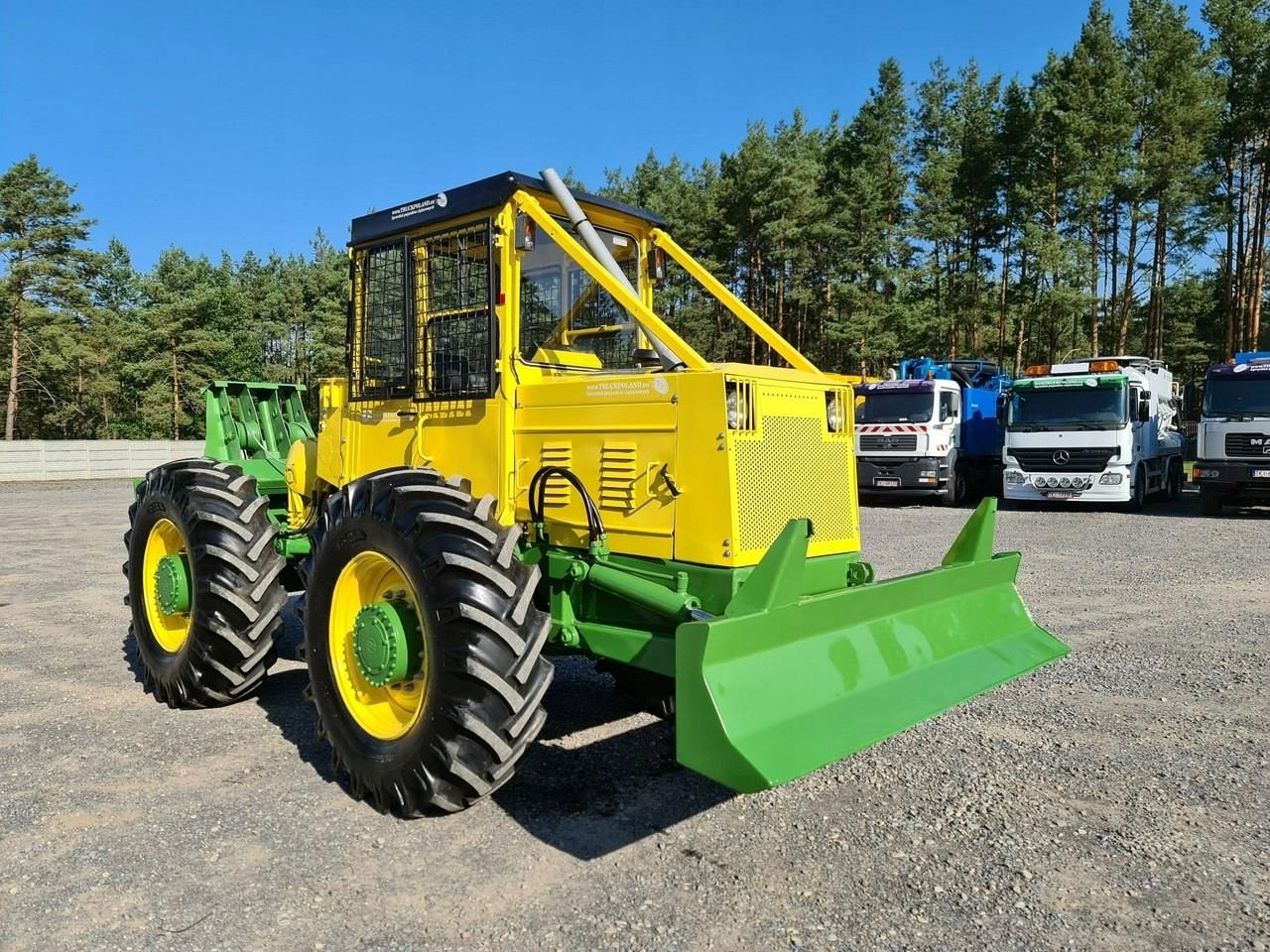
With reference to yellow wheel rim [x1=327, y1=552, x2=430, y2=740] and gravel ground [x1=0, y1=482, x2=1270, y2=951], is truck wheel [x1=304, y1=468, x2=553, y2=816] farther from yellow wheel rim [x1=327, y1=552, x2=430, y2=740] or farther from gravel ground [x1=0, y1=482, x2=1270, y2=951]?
gravel ground [x1=0, y1=482, x2=1270, y2=951]

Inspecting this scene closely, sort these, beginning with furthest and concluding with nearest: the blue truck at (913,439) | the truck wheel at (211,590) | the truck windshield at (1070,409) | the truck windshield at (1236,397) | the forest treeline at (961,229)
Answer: the forest treeline at (961,229), the blue truck at (913,439), the truck windshield at (1070,409), the truck windshield at (1236,397), the truck wheel at (211,590)

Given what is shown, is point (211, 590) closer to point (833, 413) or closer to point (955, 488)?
point (833, 413)

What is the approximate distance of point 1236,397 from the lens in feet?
51.6

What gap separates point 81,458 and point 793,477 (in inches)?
1230

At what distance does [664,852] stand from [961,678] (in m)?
1.56

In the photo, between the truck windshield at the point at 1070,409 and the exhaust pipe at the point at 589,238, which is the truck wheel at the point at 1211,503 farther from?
the exhaust pipe at the point at 589,238

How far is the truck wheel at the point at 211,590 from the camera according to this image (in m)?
5.02

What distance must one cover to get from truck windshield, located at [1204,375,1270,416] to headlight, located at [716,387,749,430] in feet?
50.1

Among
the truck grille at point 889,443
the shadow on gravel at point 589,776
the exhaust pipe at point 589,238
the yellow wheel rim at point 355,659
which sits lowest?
the shadow on gravel at point 589,776

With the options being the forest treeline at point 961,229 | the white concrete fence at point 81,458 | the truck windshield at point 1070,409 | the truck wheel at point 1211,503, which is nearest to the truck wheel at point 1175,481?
the truck wheel at point 1211,503

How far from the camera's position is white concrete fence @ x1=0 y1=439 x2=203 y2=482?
27.8 meters

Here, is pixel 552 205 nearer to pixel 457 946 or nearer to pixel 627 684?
pixel 627 684

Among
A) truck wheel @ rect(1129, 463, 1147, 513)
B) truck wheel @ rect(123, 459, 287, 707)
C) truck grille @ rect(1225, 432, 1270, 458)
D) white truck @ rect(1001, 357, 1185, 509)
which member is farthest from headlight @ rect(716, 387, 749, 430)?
truck wheel @ rect(1129, 463, 1147, 513)

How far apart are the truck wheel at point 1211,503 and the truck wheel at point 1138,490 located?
102cm
